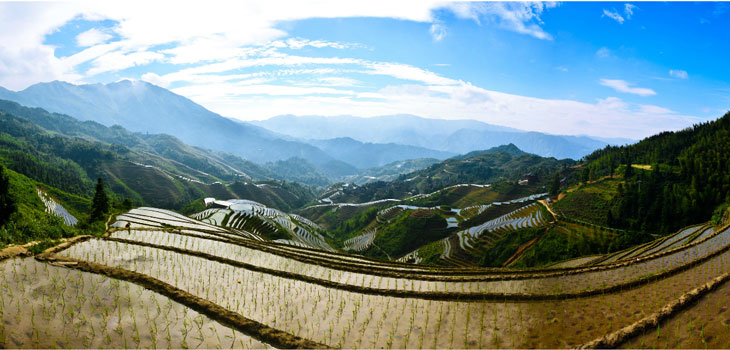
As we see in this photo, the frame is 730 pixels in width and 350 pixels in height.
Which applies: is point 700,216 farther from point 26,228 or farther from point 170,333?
point 26,228

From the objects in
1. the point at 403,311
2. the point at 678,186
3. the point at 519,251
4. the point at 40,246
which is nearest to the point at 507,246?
the point at 519,251

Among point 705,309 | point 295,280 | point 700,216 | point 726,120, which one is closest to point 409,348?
point 295,280

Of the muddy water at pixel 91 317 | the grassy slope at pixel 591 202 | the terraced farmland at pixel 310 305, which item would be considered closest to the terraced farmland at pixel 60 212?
the terraced farmland at pixel 310 305

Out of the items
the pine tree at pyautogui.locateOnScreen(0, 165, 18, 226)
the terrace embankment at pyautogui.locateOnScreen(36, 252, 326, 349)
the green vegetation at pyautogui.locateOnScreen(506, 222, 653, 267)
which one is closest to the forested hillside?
the green vegetation at pyautogui.locateOnScreen(506, 222, 653, 267)

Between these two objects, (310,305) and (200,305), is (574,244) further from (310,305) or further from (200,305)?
(200,305)

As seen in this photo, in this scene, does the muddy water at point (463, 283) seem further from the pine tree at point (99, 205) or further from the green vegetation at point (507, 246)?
the green vegetation at point (507, 246)
